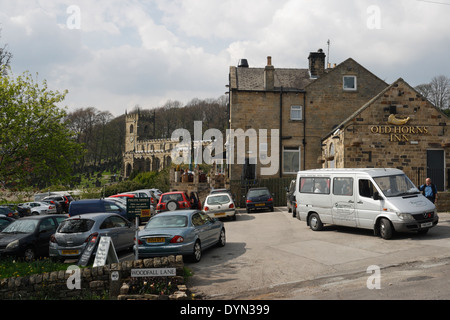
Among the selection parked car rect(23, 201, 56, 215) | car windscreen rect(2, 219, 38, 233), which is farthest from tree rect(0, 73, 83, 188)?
parked car rect(23, 201, 56, 215)

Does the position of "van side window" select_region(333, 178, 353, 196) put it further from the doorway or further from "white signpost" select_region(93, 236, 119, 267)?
the doorway

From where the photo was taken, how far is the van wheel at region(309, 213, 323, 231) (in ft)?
48.1

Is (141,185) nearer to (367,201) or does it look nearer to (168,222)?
(168,222)

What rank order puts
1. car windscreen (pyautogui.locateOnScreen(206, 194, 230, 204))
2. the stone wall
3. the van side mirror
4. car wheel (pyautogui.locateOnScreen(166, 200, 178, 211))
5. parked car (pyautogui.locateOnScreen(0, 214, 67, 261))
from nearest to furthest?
1. the stone wall
2. parked car (pyautogui.locateOnScreen(0, 214, 67, 261))
3. the van side mirror
4. car windscreen (pyautogui.locateOnScreen(206, 194, 230, 204))
5. car wheel (pyautogui.locateOnScreen(166, 200, 178, 211))

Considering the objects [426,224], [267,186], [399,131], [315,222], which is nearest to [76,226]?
[315,222]

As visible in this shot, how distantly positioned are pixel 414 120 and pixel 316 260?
1435 cm

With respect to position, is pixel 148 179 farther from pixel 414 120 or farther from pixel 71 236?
pixel 71 236

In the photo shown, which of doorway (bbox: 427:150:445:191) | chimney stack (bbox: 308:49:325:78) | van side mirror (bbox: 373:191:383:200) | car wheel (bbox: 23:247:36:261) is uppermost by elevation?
chimney stack (bbox: 308:49:325:78)

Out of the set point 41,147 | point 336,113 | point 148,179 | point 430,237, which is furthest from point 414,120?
point 148,179

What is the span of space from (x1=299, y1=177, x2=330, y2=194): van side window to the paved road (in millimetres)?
1567

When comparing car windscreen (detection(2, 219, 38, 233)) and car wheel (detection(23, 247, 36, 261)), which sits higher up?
car windscreen (detection(2, 219, 38, 233))

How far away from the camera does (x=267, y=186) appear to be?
2817cm

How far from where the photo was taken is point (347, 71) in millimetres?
29688

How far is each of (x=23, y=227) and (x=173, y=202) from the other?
373 inches
